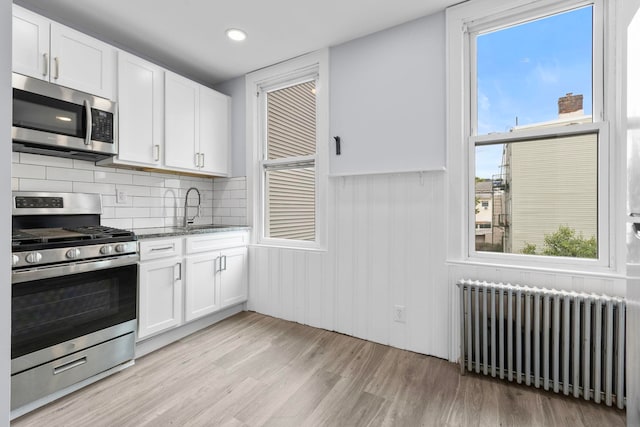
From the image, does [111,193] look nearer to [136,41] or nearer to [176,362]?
[136,41]

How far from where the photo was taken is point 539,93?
2.06 metres

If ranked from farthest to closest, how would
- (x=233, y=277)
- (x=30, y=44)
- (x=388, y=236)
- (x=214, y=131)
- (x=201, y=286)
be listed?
(x=214, y=131) → (x=233, y=277) → (x=201, y=286) → (x=388, y=236) → (x=30, y=44)

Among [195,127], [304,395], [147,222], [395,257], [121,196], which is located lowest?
[304,395]

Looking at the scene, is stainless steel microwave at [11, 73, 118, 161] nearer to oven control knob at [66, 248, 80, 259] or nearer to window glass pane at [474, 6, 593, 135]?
oven control knob at [66, 248, 80, 259]

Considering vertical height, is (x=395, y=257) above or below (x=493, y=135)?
below

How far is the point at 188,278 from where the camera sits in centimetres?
261

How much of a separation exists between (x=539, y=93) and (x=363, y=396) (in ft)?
7.34

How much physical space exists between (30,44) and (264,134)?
1.85 metres

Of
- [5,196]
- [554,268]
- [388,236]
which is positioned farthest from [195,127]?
[554,268]

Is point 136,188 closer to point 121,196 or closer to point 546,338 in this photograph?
point 121,196

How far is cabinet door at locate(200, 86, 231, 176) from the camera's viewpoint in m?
3.11

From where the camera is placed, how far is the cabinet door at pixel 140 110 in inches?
95.3

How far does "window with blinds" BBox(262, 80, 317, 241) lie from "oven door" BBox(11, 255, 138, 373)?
4.62ft

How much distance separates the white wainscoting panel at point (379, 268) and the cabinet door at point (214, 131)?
3.72 ft
